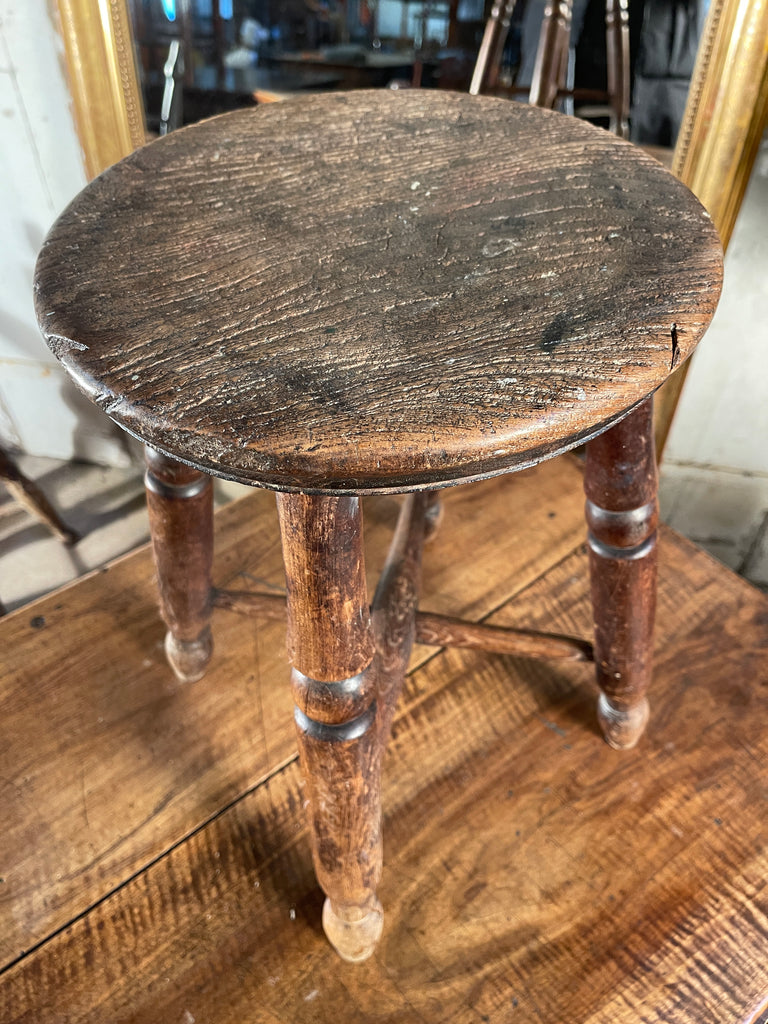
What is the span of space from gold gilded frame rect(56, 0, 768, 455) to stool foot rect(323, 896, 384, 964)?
2.75 feet

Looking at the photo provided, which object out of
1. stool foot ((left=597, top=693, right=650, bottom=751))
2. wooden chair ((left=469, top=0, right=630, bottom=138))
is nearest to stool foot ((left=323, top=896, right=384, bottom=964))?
stool foot ((left=597, top=693, right=650, bottom=751))

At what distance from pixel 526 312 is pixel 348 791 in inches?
13.5

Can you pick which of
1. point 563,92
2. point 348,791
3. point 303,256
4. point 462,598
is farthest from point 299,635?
point 563,92

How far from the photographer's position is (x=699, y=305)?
43 centimetres

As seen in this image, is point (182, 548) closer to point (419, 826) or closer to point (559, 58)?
point (419, 826)

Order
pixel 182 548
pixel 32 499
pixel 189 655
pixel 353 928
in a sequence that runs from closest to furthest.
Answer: pixel 353 928
pixel 182 548
pixel 189 655
pixel 32 499

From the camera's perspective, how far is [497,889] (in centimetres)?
70

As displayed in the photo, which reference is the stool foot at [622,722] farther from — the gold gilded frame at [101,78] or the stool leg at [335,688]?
the gold gilded frame at [101,78]

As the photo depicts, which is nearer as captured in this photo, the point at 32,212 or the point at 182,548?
the point at 182,548

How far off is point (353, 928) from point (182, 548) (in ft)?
1.19

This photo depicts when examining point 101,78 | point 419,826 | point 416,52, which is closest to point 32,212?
point 101,78

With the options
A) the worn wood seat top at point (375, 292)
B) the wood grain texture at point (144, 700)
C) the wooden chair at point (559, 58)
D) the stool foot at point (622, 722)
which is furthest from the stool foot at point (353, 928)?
the wooden chair at point (559, 58)

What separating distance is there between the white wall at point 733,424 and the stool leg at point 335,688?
71 centimetres

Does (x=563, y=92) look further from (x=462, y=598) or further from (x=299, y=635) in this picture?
(x=299, y=635)
